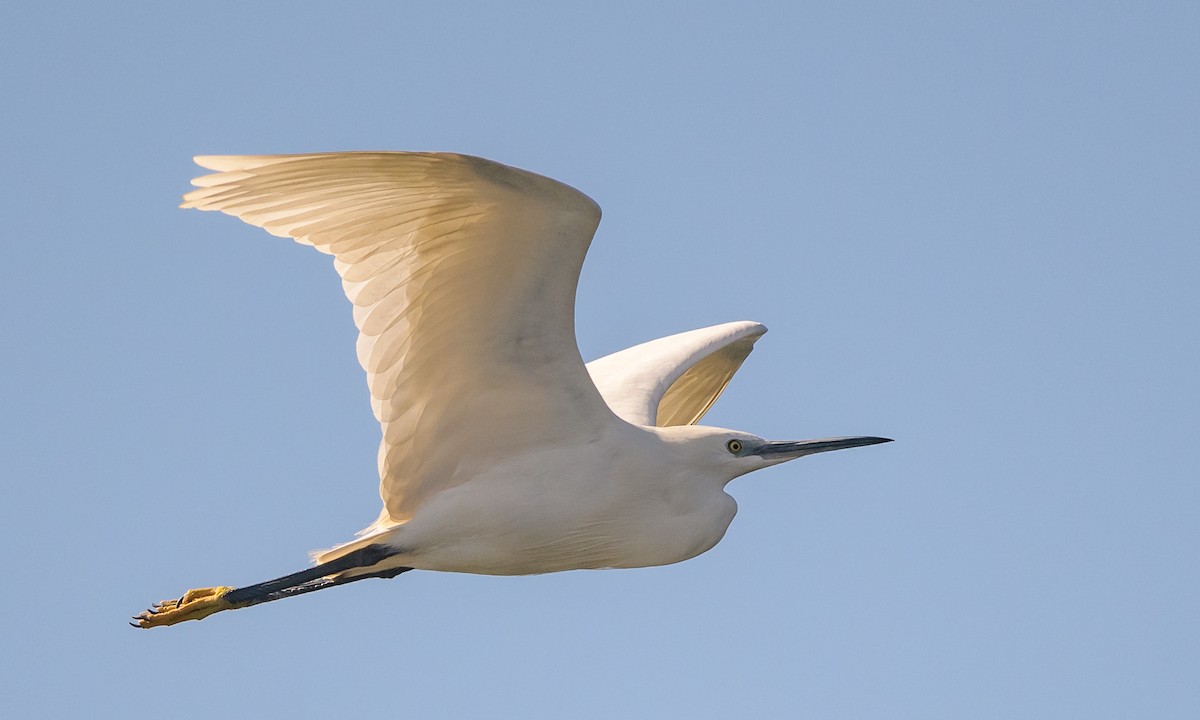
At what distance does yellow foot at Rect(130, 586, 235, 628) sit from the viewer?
8797mm

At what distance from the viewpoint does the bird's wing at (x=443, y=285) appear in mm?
7215

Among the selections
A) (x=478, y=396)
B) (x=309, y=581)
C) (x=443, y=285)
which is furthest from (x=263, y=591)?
(x=443, y=285)

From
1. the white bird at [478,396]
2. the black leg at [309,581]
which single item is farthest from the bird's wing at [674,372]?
the black leg at [309,581]

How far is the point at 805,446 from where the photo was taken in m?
8.99

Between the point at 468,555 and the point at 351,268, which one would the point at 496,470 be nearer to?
the point at 468,555

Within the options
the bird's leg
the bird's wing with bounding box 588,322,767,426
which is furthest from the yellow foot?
the bird's wing with bounding box 588,322,767,426

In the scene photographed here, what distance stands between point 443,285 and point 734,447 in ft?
6.85

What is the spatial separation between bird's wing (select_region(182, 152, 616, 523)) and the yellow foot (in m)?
1.12

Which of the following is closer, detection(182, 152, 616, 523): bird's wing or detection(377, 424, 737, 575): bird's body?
detection(182, 152, 616, 523): bird's wing

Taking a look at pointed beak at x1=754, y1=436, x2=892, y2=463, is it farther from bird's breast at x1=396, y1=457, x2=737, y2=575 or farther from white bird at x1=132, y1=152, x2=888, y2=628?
bird's breast at x1=396, y1=457, x2=737, y2=575

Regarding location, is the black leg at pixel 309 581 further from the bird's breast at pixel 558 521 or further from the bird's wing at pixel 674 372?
the bird's wing at pixel 674 372

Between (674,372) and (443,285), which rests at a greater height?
(443,285)

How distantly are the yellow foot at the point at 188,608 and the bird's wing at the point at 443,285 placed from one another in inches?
44.2

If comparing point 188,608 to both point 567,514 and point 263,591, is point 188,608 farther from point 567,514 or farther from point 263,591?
point 567,514
